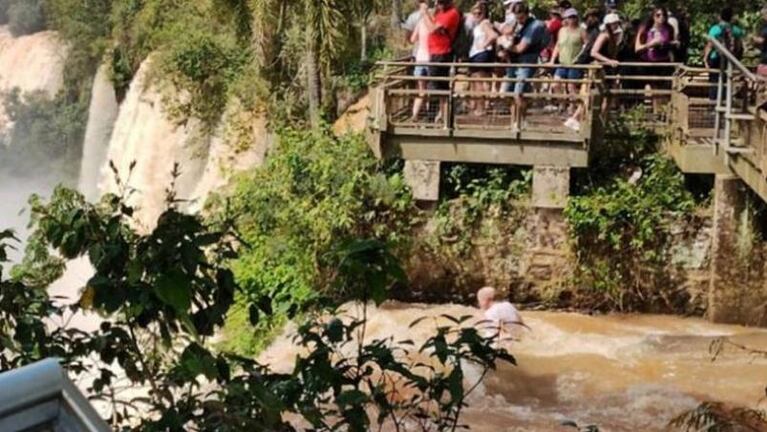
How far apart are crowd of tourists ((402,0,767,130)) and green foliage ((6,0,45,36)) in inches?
1053

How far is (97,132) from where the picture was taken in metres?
30.4

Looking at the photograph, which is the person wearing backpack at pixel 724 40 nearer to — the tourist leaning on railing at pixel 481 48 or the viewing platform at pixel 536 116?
the viewing platform at pixel 536 116

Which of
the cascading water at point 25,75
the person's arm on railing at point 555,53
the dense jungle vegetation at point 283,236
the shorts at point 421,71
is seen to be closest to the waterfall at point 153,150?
the dense jungle vegetation at point 283,236

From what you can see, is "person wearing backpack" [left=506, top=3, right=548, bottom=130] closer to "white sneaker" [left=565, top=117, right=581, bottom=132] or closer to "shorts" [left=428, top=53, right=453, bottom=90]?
"white sneaker" [left=565, top=117, right=581, bottom=132]

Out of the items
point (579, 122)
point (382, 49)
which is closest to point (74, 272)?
point (382, 49)

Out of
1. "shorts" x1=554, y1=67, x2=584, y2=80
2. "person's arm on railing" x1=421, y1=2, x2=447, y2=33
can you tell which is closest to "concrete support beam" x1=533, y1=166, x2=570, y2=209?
"shorts" x1=554, y1=67, x2=584, y2=80

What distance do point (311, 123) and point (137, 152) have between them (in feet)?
26.5

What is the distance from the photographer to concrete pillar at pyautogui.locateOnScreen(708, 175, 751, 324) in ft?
39.5

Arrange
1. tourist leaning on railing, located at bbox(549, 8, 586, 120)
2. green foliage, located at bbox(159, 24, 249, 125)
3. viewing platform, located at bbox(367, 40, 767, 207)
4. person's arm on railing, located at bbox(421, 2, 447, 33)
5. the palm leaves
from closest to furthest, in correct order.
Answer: viewing platform, located at bbox(367, 40, 767, 207)
tourist leaning on railing, located at bbox(549, 8, 586, 120)
person's arm on railing, located at bbox(421, 2, 447, 33)
the palm leaves
green foliage, located at bbox(159, 24, 249, 125)

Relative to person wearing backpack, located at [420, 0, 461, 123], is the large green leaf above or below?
below

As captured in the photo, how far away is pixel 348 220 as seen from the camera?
42.2 ft

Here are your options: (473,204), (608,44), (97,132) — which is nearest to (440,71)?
(473,204)

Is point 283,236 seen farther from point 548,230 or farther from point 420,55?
point 548,230

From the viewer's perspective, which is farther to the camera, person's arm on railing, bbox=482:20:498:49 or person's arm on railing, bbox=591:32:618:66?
person's arm on railing, bbox=591:32:618:66
